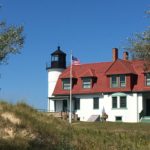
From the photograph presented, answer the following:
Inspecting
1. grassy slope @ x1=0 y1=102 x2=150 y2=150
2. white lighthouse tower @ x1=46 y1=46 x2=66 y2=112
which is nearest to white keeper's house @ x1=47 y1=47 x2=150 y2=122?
white lighthouse tower @ x1=46 y1=46 x2=66 y2=112

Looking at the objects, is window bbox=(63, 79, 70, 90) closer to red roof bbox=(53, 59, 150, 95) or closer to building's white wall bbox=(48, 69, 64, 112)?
red roof bbox=(53, 59, 150, 95)

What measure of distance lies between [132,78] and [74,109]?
9.65 metres

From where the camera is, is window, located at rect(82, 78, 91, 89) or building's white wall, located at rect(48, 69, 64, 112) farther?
building's white wall, located at rect(48, 69, 64, 112)

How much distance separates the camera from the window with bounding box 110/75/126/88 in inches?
2809

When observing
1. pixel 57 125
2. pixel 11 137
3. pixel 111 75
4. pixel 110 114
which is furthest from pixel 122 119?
pixel 11 137

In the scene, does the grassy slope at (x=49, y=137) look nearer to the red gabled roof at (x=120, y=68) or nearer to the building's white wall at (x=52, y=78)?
the red gabled roof at (x=120, y=68)

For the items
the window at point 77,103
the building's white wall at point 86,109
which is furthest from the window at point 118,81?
the window at point 77,103

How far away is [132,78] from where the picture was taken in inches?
2813

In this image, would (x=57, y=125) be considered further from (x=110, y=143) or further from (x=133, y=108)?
(x=133, y=108)

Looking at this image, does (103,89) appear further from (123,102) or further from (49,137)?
(49,137)

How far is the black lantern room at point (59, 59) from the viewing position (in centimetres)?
7994

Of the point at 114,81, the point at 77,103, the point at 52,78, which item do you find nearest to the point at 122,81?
the point at 114,81

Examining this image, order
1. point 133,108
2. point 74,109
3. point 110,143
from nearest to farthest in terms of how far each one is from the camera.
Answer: point 110,143 → point 133,108 → point 74,109

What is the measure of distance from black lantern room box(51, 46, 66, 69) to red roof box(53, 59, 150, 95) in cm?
121
